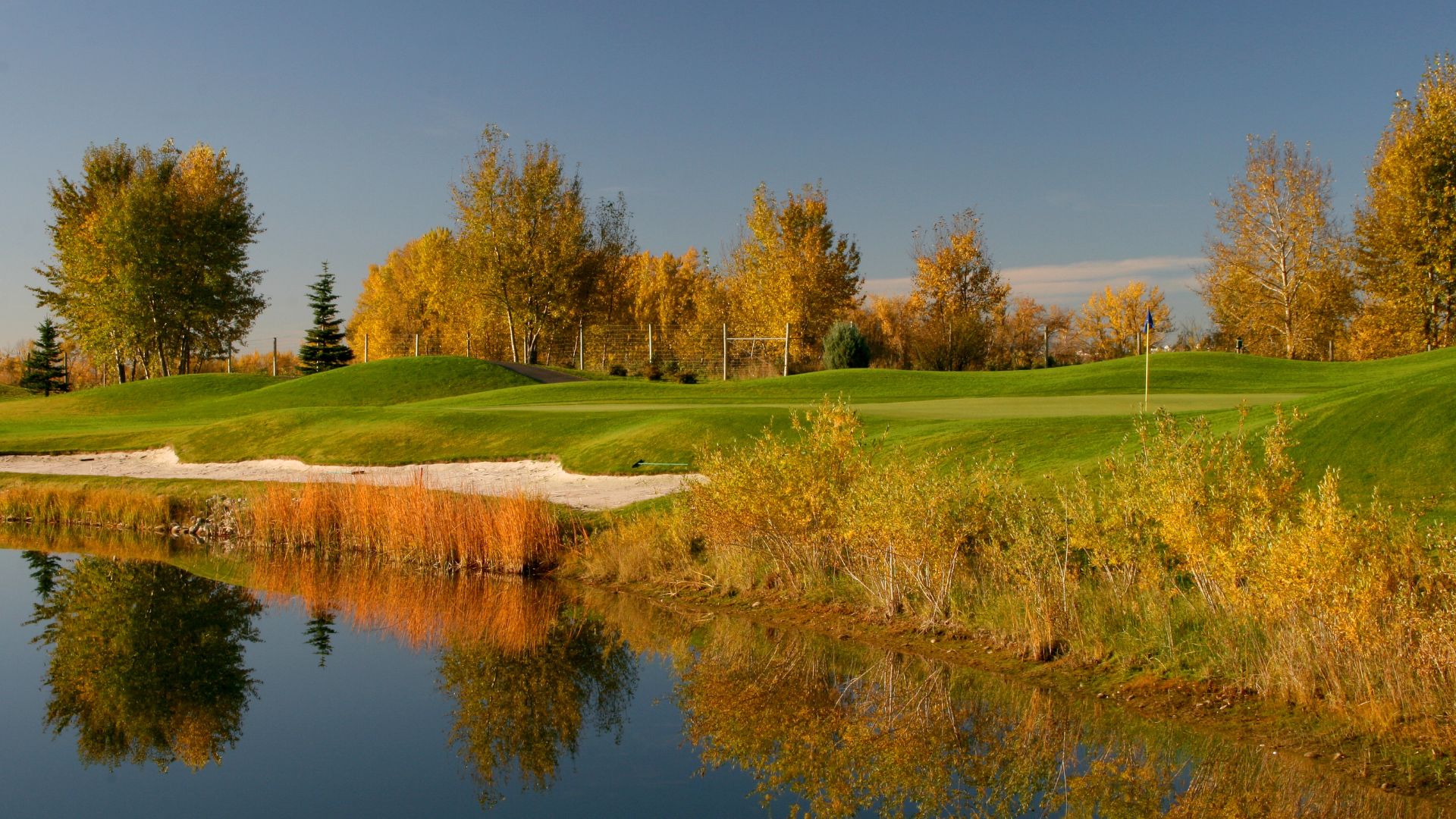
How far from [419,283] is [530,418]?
5505cm

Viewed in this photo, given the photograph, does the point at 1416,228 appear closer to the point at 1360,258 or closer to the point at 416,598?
the point at 1360,258

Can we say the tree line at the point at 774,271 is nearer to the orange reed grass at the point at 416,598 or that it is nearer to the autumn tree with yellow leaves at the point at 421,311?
the autumn tree with yellow leaves at the point at 421,311

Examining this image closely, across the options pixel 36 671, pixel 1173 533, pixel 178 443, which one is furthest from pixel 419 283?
pixel 1173 533

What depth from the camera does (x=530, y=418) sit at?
26188 mm

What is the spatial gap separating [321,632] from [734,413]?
11.8m

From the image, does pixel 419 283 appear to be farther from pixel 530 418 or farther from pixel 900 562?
pixel 900 562

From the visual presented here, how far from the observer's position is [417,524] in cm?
1664

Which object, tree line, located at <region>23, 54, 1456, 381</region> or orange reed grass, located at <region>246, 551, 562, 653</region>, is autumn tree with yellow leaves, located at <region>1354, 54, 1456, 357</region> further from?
orange reed grass, located at <region>246, 551, 562, 653</region>

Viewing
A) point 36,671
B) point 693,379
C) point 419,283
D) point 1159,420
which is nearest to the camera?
point 1159,420

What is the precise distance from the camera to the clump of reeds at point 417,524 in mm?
15938

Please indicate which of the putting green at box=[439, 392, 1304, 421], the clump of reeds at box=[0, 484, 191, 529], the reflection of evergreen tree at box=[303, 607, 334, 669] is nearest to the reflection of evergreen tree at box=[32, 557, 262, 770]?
the reflection of evergreen tree at box=[303, 607, 334, 669]

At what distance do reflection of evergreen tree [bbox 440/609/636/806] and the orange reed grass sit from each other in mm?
424

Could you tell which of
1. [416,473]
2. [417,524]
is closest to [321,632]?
[417,524]

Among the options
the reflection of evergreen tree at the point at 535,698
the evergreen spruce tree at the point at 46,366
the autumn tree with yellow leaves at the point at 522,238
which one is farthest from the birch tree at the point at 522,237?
the reflection of evergreen tree at the point at 535,698
